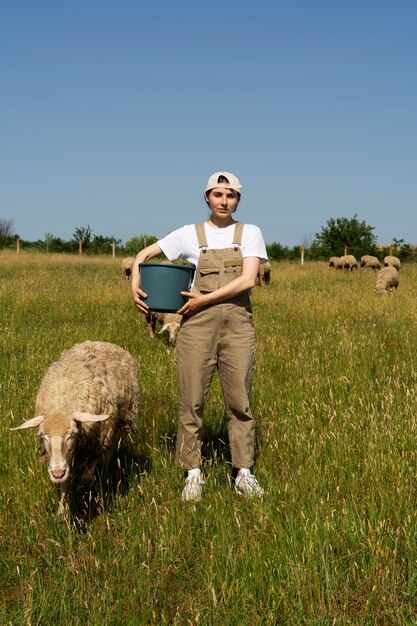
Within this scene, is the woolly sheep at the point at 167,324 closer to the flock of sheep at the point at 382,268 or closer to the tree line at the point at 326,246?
the flock of sheep at the point at 382,268

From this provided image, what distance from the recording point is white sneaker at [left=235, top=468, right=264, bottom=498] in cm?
360

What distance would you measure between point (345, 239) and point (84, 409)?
4175 centimetres

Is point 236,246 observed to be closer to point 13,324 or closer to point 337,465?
point 337,465

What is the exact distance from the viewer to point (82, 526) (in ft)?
11.4

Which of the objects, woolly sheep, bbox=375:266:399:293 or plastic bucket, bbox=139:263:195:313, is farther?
woolly sheep, bbox=375:266:399:293

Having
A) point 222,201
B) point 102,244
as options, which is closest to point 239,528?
point 222,201

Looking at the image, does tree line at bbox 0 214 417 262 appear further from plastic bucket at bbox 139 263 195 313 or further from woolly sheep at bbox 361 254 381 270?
plastic bucket at bbox 139 263 195 313

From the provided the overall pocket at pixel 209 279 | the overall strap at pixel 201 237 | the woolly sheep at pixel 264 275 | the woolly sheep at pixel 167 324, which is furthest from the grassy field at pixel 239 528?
the woolly sheep at pixel 264 275

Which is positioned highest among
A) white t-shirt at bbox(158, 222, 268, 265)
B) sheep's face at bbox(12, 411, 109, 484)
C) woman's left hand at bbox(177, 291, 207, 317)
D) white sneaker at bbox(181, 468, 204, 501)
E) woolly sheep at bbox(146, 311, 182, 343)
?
white t-shirt at bbox(158, 222, 268, 265)

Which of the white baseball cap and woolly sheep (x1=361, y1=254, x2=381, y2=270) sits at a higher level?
the white baseball cap

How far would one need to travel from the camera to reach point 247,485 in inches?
146

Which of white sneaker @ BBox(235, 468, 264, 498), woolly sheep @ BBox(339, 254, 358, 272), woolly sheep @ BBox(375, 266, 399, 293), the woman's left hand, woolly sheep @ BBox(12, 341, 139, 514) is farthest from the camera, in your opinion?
woolly sheep @ BBox(339, 254, 358, 272)

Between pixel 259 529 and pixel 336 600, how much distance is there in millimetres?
626

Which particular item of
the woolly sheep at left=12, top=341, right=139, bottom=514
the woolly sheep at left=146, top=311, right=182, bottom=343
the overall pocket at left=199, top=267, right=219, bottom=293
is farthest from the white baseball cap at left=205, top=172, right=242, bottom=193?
the woolly sheep at left=146, top=311, right=182, bottom=343
